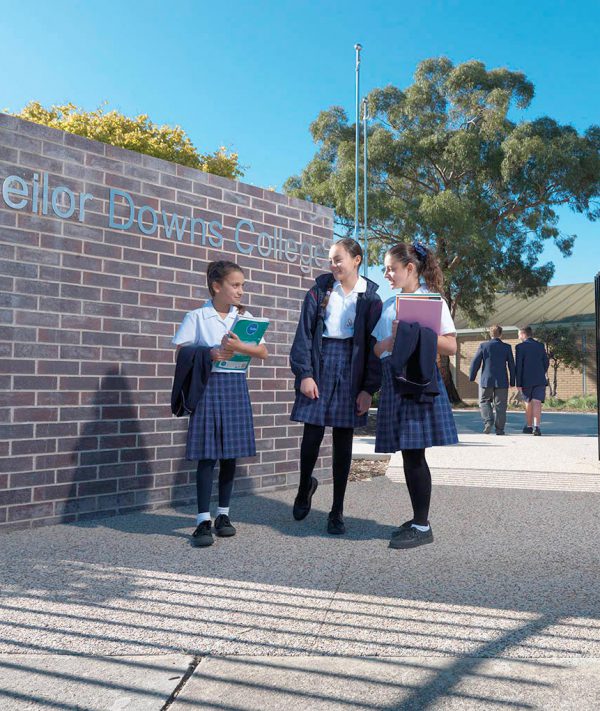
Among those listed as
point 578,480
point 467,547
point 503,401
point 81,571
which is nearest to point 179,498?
point 81,571

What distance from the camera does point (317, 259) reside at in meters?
6.86

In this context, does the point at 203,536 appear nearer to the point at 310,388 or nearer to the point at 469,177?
the point at 310,388

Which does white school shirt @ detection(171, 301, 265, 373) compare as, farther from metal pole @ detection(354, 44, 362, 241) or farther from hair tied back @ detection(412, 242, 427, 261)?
metal pole @ detection(354, 44, 362, 241)

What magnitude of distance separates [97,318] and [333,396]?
1.80 meters

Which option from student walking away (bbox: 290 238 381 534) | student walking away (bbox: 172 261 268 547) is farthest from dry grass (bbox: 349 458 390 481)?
student walking away (bbox: 172 261 268 547)

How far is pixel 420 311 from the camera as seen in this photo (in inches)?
152

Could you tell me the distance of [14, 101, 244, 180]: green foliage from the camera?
23.1m

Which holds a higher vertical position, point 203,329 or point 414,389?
point 203,329

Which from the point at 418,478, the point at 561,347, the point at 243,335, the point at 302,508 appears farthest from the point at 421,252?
the point at 561,347

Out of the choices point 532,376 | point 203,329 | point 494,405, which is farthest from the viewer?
point 494,405

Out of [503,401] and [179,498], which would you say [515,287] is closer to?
[503,401]

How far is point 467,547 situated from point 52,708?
101 inches

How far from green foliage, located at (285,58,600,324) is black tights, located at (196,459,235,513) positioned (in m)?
21.0

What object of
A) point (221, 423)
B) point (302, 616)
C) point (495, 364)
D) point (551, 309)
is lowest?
point (302, 616)
